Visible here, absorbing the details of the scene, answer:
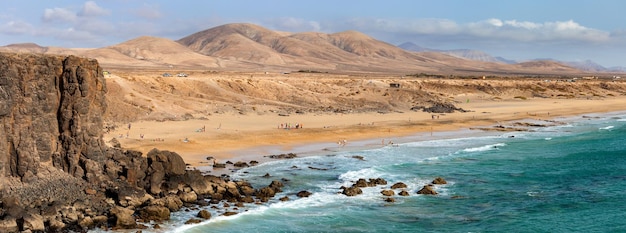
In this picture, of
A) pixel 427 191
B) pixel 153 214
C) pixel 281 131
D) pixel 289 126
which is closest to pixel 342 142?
pixel 281 131

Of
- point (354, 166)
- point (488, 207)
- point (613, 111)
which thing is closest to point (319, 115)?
point (354, 166)

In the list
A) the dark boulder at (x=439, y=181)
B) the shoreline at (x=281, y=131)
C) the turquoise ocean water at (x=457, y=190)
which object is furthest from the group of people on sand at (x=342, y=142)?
the dark boulder at (x=439, y=181)

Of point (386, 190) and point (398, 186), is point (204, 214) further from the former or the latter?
point (398, 186)

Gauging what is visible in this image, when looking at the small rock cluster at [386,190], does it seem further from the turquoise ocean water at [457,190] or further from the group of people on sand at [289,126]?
the group of people on sand at [289,126]

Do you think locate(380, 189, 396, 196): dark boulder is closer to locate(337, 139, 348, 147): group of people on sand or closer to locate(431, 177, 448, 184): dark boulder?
locate(431, 177, 448, 184): dark boulder

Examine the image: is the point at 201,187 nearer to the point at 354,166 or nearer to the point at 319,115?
the point at 354,166

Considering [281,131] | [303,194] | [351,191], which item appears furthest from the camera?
[281,131]
